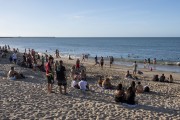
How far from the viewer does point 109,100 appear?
1305 centimetres

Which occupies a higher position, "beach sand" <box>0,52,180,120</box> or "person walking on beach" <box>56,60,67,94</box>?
"person walking on beach" <box>56,60,67,94</box>

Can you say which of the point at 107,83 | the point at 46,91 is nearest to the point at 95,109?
the point at 46,91

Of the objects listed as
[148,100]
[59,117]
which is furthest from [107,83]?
[59,117]

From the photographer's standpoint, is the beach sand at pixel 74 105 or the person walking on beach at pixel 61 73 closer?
the beach sand at pixel 74 105

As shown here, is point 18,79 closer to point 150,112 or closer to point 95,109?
point 95,109

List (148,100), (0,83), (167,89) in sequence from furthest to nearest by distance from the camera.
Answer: (167,89) → (0,83) → (148,100)

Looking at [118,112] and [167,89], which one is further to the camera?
[167,89]

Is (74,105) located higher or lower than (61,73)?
lower

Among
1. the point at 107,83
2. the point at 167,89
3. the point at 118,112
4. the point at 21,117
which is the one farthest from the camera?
the point at 167,89

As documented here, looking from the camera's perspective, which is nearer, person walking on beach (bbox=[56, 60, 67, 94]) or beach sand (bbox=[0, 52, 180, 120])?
beach sand (bbox=[0, 52, 180, 120])

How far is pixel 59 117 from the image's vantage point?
32.1 feet

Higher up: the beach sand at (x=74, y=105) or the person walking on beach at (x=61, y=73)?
the person walking on beach at (x=61, y=73)

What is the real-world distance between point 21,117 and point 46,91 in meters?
4.52

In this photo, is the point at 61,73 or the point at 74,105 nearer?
the point at 74,105
